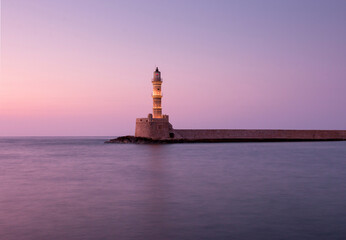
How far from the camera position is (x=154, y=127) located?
44.7 metres

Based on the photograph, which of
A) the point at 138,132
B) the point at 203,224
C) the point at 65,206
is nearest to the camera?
the point at 203,224

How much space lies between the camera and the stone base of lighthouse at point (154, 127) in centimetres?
4438

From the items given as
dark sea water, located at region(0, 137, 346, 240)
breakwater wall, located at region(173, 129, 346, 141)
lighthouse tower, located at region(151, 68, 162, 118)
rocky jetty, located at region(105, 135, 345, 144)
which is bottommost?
dark sea water, located at region(0, 137, 346, 240)

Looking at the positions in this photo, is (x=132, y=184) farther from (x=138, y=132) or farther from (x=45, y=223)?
(x=138, y=132)

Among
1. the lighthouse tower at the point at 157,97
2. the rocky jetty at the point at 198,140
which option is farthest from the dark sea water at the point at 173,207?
the rocky jetty at the point at 198,140

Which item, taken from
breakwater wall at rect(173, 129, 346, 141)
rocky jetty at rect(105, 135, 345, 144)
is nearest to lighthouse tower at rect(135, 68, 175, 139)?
rocky jetty at rect(105, 135, 345, 144)

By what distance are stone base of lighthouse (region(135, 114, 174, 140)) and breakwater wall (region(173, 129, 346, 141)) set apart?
3620 mm

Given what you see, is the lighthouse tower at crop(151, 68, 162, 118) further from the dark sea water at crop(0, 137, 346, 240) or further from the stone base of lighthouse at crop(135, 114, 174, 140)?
the dark sea water at crop(0, 137, 346, 240)

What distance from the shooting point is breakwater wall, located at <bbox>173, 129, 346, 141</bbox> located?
51672 mm

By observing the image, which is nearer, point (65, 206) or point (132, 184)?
point (65, 206)

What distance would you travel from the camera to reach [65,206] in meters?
9.84

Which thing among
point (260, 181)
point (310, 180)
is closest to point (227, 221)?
point (260, 181)

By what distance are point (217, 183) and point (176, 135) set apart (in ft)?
113

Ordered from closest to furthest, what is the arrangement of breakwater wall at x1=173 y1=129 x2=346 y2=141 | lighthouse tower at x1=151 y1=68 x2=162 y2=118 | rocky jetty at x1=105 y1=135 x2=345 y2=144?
lighthouse tower at x1=151 y1=68 x2=162 y2=118 < rocky jetty at x1=105 y1=135 x2=345 y2=144 < breakwater wall at x1=173 y1=129 x2=346 y2=141
